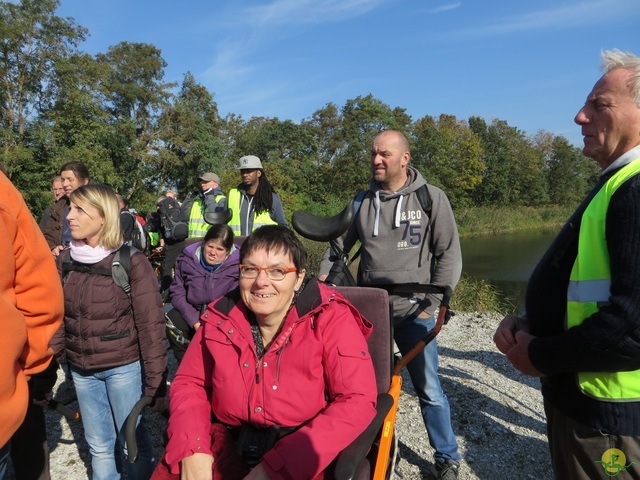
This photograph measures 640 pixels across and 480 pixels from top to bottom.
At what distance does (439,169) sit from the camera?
1549 inches

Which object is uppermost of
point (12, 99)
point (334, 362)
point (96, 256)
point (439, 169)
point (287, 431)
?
point (12, 99)

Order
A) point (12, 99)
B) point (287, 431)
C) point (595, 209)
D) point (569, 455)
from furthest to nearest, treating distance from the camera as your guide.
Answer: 1. point (12, 99)
2. point (287, 431)
3. point (569, 455)
4. point (595, 209)

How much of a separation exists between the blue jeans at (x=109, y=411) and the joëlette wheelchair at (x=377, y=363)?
15.8 inches

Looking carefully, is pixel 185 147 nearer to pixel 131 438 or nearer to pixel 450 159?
pixel 450 159

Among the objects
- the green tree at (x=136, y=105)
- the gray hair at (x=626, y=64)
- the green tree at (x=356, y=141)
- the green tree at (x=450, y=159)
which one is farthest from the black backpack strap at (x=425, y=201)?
the green tree at (x=450, y=159)

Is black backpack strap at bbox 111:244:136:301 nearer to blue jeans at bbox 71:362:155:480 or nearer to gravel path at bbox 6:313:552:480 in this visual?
blue jeans at bbox 71:362:155:480

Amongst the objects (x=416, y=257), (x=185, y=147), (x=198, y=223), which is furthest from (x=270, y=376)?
(x=185, y=147)

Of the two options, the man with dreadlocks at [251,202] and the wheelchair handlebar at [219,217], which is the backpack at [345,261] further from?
the man with dreadlocks at [251,202]

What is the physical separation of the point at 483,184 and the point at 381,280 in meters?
44.2

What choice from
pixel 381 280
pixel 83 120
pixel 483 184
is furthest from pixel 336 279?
pixel 483 184

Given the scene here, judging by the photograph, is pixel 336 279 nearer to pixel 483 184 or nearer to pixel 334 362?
pixel 334 362

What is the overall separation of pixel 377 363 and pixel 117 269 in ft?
5.03

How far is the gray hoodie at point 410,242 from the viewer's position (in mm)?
2900

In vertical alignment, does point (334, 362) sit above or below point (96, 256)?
below
